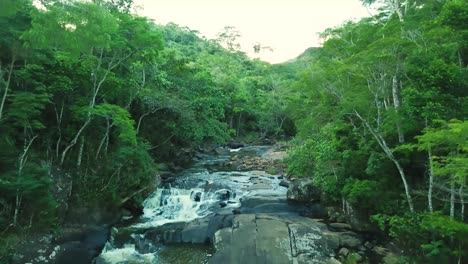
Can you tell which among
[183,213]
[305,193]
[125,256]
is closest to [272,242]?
[125,256]

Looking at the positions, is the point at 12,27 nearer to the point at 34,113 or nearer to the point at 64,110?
the point at 34,113

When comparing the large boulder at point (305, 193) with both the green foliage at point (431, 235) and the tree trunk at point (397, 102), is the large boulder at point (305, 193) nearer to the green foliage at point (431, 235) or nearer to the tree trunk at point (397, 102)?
the green foliage at point (431, 235)

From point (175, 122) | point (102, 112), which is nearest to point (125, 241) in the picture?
point (102, 112)

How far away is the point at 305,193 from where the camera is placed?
16.4 metres

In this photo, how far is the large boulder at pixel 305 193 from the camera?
16.3m

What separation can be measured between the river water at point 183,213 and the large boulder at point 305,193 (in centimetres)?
60

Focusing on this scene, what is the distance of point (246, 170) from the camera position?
83.5ft

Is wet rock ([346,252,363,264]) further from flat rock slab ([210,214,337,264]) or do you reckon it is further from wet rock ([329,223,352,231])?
wet rock ([329,223,352,231])

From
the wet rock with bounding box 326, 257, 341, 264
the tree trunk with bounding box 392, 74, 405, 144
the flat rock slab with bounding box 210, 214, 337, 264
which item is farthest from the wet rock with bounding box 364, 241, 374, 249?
the tree trunk with bounding box 392, 74, 405, 144

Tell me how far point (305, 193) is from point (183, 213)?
6.01 meters

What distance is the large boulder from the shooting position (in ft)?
53.5

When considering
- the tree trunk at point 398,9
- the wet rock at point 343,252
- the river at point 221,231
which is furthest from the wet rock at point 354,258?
the tree trunk at point 398,9

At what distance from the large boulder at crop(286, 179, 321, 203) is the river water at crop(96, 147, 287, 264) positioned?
599 mm

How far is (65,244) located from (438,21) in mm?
13870
